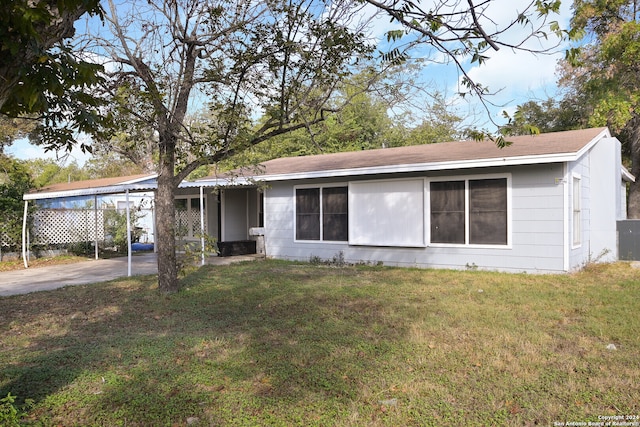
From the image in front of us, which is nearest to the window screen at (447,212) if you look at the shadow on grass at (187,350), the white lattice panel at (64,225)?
the shadow on grass at (187,350)

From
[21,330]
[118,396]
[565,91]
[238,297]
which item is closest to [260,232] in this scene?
[238,297]

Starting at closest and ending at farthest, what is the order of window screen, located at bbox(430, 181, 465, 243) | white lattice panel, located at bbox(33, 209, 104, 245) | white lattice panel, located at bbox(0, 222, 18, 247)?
1. window screen, located at bbox(430, 181, 465, 243)
2. white lattice panel, located at bbox(0, 222, 18, 247)
3. white lattice panel, located at bbox(33, 209, 104, 245)

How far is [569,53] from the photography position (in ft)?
11.8

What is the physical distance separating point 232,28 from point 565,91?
18840 mm

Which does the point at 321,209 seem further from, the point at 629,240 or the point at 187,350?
the point at 187,350

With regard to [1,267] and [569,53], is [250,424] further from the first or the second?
[1,267]

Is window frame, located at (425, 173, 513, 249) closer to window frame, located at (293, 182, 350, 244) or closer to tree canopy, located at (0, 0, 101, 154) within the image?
window frame, located at (293, 182, 350, 244)

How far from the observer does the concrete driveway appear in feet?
30.6

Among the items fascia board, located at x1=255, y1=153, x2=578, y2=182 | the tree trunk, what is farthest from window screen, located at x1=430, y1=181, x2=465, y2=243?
the tree trunk

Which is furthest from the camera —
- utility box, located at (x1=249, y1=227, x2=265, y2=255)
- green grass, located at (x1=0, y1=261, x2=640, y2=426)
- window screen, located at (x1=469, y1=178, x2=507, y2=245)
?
utility box, located at (x1=249, y1=227, x2=265, y2=255)

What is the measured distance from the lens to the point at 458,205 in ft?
33.1

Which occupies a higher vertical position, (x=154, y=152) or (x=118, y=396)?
(x=154, y=152)

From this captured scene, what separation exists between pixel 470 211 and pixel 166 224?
20.5 feet

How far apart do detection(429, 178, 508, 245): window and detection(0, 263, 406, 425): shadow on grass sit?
10.7 feet
